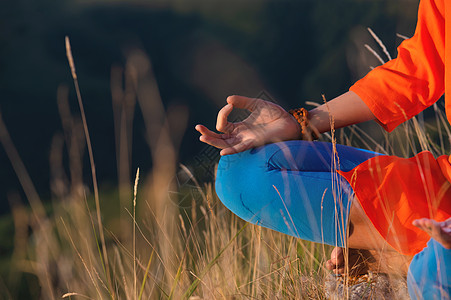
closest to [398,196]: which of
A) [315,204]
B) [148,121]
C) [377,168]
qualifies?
[377,168]

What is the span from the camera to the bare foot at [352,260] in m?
1.39

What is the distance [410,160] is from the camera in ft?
3.89

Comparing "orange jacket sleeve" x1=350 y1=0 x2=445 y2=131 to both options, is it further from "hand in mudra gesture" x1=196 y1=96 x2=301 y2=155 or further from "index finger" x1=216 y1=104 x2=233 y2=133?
"index finger" x1=216 y1=104 x2=233 y2=133

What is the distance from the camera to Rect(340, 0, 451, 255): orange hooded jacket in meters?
1.11

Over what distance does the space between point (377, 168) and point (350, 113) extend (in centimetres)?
24

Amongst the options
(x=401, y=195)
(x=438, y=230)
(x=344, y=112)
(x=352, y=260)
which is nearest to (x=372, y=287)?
(x=352, y=260)

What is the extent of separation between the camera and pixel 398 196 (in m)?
1.12

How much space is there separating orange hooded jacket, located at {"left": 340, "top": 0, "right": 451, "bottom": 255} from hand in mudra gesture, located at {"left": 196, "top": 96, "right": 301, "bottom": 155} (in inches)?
8.4

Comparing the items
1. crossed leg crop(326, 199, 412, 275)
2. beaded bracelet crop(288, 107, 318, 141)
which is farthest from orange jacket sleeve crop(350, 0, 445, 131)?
crossed leg crop(326, 199, 412, 275)

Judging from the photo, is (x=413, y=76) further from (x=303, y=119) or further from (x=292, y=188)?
(x=292, y=188)

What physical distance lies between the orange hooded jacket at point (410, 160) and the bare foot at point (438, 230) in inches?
8.4

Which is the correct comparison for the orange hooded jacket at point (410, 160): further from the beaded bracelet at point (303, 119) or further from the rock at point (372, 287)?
the rock at point (372, 287)

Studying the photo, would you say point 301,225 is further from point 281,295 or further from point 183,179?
point 183,179

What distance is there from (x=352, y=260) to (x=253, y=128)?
0.52 metres
